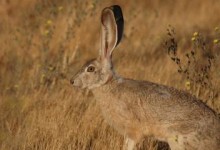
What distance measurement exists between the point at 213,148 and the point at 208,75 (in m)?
1.66

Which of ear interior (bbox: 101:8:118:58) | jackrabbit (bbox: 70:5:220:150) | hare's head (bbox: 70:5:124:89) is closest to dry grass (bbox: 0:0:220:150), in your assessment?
jackrabbit (bbox: 70:5:220:150)

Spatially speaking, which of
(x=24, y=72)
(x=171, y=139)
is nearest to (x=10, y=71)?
(x=24, y=72)

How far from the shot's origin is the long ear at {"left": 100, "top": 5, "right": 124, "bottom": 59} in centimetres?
601

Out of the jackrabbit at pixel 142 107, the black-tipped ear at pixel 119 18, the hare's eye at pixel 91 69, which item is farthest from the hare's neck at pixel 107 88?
the black-tipped ear at pixel 119 18

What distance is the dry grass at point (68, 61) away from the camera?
6191 mm

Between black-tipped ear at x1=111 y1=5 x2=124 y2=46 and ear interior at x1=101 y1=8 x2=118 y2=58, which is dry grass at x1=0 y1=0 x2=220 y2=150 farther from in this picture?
black-tipped ear at x1=111 y1=5 x2=124 y2=46

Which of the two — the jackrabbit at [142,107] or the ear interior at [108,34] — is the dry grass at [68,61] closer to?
the jackrabbit at [142,107]

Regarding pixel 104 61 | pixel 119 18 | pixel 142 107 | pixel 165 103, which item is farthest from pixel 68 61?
pixel 165 103

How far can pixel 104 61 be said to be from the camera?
20.1 feet

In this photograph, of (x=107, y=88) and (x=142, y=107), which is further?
(x=107, y=88)

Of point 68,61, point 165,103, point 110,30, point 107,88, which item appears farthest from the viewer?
point 68,61

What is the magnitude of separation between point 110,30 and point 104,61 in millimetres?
269

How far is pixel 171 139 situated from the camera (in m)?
5.47

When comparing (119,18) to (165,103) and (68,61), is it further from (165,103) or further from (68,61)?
(68,61)
